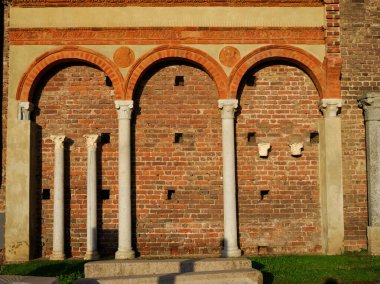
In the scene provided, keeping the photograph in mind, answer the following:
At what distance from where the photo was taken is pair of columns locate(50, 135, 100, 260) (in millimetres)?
11930

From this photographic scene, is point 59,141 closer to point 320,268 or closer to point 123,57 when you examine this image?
point 123,57

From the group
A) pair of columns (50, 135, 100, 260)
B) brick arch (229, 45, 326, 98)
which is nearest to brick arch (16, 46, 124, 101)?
pair of columns (50, 135, 100, 260)

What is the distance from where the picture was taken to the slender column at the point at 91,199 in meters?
11.9

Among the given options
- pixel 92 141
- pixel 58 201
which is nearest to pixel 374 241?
pixel 92 141

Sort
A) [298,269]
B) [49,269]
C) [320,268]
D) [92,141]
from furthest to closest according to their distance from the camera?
[92,141]
[49,269]
[320,268]
[298,269]

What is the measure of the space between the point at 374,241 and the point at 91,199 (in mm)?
6674

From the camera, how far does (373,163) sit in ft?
40.0

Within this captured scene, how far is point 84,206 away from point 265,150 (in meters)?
4.59

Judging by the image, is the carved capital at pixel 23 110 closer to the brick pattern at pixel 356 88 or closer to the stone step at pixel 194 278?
the stone step at pixel 194 278

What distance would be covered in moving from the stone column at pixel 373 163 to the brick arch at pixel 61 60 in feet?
19.4

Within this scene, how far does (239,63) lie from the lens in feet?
40.7

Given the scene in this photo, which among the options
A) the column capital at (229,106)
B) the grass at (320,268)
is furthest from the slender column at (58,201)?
the grass at (320,268)

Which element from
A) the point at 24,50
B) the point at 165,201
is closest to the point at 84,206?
the point at 165,201

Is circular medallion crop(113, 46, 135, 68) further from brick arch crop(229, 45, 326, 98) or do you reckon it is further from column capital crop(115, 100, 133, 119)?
brick arch crop(229, 45, 326, 98)
